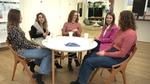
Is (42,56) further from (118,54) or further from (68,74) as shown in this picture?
(118,54)

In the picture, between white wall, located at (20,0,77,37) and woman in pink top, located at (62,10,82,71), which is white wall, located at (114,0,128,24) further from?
woman in pink top, located at (62,10,82,71)

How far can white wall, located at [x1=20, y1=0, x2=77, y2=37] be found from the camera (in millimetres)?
4755

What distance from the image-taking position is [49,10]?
554 centimetres

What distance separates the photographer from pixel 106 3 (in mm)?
9250

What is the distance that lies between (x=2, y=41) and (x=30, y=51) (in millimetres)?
1914

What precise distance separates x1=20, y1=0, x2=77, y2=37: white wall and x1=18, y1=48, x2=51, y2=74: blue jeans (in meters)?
2.35

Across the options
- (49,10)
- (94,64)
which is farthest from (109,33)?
(49,10)

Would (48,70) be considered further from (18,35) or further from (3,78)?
(3,78)

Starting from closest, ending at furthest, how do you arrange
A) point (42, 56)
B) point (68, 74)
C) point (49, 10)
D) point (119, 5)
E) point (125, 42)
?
point (125, 42) < point (42, 56) < point (68, 74) < point (49, 10) < point (119, 5)

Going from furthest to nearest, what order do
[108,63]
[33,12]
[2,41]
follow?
[33,12], [2,41], [108,63]

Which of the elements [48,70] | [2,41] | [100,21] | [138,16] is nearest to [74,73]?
[48,70]

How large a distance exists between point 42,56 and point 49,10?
3.29 m

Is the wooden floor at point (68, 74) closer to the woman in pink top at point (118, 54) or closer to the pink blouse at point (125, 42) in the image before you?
the woman in pink top at point (118, 54)

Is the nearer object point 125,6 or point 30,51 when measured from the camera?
point 30,51
